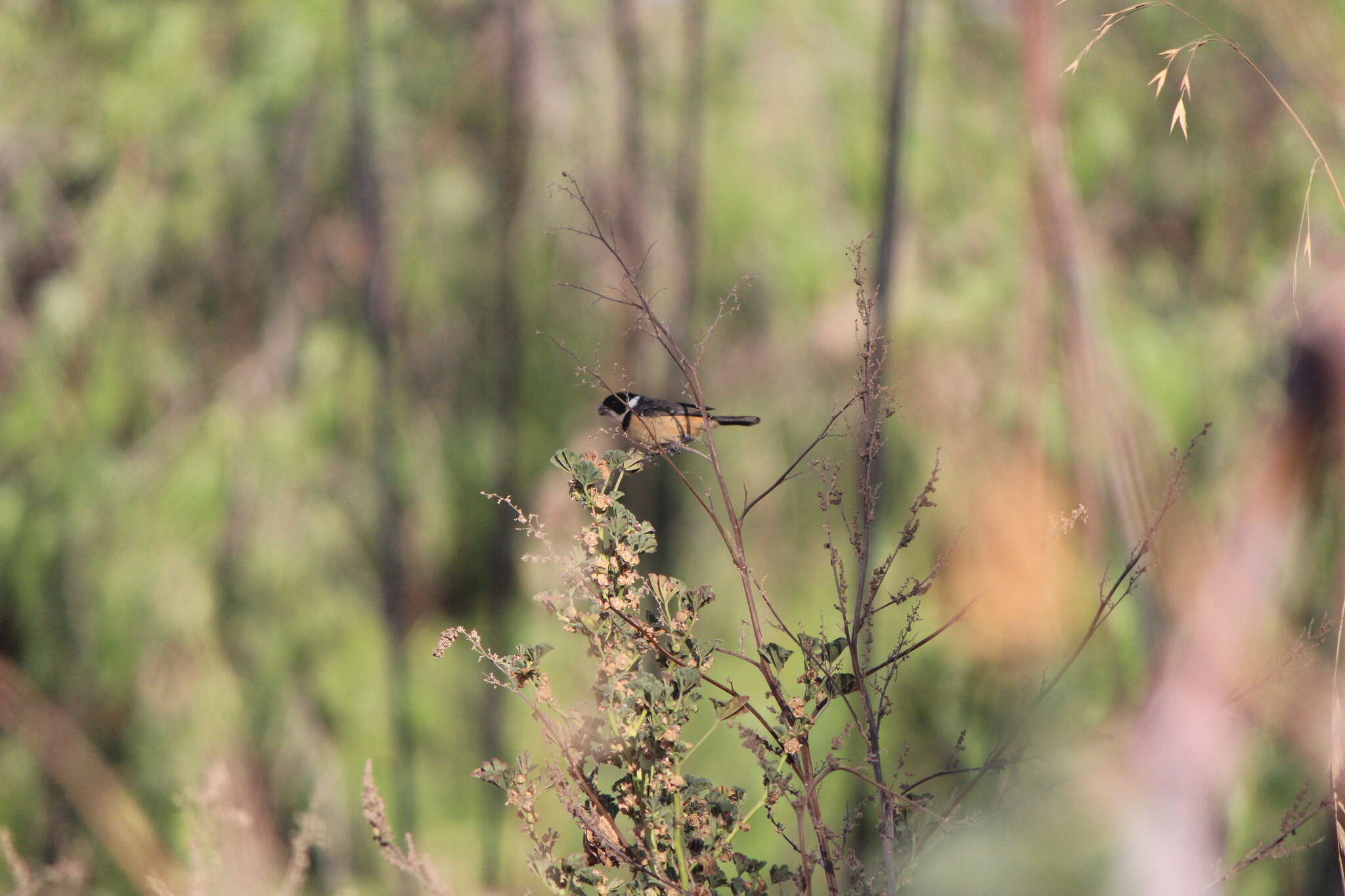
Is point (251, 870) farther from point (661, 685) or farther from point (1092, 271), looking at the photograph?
point (1092, 271)

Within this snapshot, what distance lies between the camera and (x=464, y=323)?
2.79 meters

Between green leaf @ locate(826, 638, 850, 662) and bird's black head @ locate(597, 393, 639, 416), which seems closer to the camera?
green leaf @ locate(826, 638, 850, 662)

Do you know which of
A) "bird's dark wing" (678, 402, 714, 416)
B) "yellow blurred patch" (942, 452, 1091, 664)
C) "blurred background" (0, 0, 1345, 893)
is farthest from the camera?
"blurred background" (0, 0, 1345, 893)

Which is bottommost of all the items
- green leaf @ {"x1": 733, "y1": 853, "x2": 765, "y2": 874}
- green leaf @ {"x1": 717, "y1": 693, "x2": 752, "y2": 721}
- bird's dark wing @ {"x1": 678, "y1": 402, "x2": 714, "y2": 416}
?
green leaf @ {"x1": 733, "y1": 853, "x2": 765, "y2": 874}

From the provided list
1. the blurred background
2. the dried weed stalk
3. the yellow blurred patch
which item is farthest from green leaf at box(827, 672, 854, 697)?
the blurred background

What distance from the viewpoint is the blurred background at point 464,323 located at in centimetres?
255

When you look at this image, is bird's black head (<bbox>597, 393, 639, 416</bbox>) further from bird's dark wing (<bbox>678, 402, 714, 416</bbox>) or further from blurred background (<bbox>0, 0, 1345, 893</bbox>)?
blurred background (<bbox>0, 0, 1345, 893</bbox>)

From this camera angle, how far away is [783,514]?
2693mm

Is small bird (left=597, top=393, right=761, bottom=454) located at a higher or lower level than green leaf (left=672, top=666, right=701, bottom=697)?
higher

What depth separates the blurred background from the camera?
100 inches

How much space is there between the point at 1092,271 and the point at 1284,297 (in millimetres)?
447

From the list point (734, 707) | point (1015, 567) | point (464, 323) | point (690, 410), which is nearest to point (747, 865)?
point (734, 707)

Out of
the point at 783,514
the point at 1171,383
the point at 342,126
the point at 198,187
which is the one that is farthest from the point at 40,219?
the point at 1171,383

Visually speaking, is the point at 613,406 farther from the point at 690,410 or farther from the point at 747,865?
the point at 747,865
